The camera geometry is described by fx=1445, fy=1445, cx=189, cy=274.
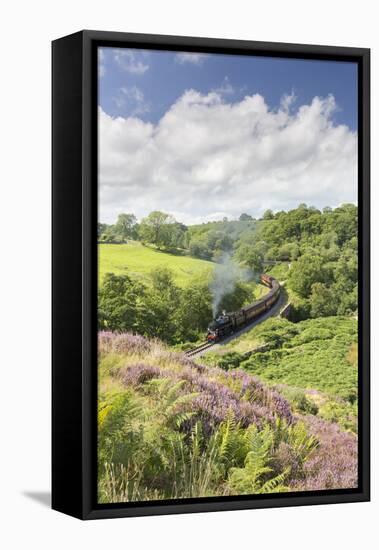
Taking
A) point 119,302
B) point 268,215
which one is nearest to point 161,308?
point 119,302

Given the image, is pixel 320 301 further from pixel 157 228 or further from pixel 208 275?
pixel 157 228

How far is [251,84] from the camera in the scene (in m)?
12.3

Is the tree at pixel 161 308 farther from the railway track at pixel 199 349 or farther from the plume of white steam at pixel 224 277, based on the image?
the plume of white steam at pixel 224 277

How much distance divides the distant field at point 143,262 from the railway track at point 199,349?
536 millimetres

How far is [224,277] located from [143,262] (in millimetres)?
781

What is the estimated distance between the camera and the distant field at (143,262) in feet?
38.4

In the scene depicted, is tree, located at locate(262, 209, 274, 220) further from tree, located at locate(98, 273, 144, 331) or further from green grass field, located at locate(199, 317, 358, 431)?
tree, located at locate(98, 273, 144, 331)

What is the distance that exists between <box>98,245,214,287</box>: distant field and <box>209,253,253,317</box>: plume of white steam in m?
0.09

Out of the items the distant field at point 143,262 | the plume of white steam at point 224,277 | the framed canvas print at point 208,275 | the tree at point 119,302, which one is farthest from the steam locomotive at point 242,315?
the tree at point 119,302

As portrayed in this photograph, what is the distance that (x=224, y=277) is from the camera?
12.3 meters

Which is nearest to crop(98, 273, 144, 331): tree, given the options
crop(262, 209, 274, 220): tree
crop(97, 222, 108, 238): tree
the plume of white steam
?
crop(97, 222, 108, 238): tree

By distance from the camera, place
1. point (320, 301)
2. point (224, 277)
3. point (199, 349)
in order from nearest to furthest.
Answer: point (199, 349) < point (224, 277) < point (320, 301)

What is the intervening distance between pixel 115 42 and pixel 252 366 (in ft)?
9.75

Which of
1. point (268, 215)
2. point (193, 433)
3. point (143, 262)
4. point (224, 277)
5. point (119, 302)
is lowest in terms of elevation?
point (193, 433)
